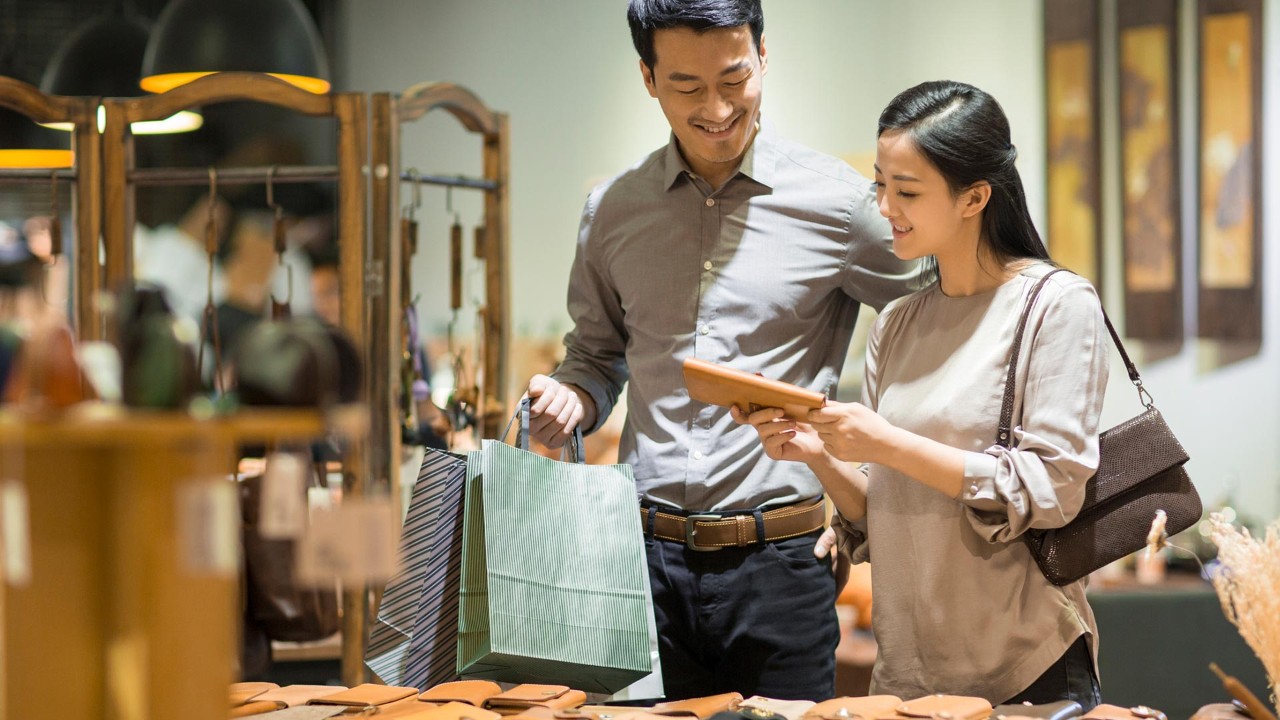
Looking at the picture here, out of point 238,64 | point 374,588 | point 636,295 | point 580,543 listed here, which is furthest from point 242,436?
point 238,64

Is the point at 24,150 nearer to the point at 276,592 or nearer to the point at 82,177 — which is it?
the point at 82,177

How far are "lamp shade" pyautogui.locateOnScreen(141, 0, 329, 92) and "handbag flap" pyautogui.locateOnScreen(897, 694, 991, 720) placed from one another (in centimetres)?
277

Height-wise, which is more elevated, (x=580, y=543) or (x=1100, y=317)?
(x=1100, y=317)

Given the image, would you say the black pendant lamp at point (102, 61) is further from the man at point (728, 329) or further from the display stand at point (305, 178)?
the man at point (728, 329)

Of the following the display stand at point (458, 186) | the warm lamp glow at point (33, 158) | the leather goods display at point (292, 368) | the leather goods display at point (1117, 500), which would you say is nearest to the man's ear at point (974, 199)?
the leather goods display at point (1117, 500)

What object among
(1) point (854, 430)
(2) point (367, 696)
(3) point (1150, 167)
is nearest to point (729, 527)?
(1) point (854, 430)

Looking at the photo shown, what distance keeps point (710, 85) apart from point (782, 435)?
628mm

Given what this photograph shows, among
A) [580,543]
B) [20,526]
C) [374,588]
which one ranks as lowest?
[374,588]

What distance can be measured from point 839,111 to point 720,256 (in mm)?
3670

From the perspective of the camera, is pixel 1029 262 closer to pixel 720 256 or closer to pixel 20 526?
pixel 720 256

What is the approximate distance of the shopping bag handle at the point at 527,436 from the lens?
6.57ft

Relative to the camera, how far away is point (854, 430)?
1.72 metres

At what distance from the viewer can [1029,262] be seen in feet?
6.04

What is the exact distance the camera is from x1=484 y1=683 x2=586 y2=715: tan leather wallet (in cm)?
168
